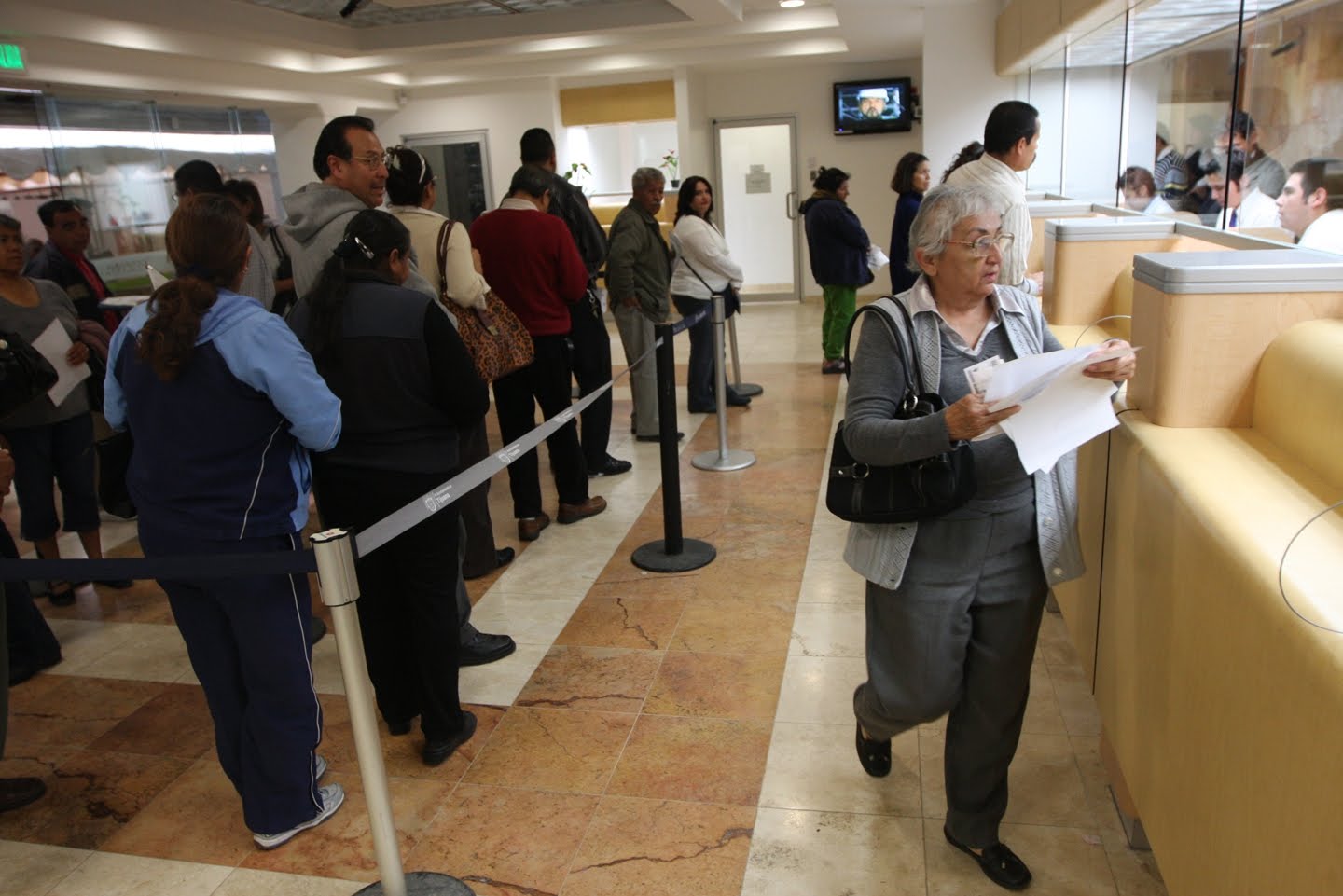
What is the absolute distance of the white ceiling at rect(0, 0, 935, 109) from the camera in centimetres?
769

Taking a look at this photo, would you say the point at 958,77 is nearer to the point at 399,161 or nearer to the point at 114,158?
the point at 399,161

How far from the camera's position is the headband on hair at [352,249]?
2576 mm

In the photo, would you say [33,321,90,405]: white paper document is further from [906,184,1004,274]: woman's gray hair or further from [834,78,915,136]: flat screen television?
[834,78,915,136]: flat screen television

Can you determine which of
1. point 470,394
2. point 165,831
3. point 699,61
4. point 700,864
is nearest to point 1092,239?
point 470,394

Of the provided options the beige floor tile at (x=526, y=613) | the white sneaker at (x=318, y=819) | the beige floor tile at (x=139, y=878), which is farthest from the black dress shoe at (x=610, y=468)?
the beige floor tile at (x=139, y=878)

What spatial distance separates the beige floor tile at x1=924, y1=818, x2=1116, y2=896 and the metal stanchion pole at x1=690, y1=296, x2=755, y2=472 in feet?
9.82

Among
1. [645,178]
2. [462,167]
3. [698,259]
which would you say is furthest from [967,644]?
[462,167]

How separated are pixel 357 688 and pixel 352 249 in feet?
3.85

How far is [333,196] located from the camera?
3.01 metres

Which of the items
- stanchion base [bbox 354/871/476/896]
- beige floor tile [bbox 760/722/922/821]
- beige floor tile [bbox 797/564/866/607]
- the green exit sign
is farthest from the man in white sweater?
the green exit sign

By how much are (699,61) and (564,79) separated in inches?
69.1

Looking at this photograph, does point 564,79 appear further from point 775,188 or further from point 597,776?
point 597,776

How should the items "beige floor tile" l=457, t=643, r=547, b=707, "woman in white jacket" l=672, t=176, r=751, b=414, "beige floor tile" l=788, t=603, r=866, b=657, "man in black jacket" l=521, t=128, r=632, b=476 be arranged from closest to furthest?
"beige floor tile" l=457, t=643, r=547, b=707 → "beige floor tile" l=788, t=603, r=866, b=657 → "man in black jacket" l=521, t=128, r=632, b=476 → "woman in white jacket" l=672, t=176, r=751, b=414

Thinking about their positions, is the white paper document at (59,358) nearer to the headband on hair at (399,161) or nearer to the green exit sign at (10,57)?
the headband on hair at (399,161)
